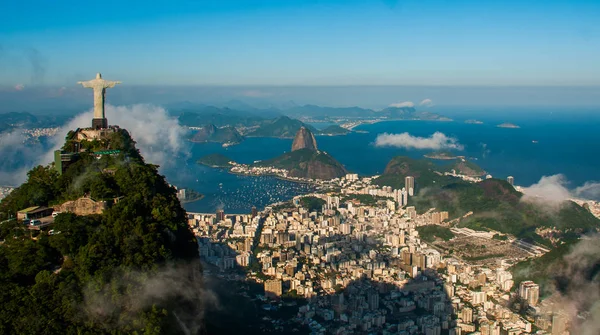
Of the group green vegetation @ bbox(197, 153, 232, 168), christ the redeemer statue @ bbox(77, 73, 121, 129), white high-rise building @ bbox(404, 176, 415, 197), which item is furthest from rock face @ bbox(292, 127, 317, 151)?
christ the redeemer statue @ bbox(77, 73, 121, 129)

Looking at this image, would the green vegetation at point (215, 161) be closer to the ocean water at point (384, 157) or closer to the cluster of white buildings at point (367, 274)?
the ocean water at point (384, 157)

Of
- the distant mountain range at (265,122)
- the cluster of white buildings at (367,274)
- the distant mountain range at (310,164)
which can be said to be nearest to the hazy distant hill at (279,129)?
the distant mountain range at (265,122)

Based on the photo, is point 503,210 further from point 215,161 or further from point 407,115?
point 407,115

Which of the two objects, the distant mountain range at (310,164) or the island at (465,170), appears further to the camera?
the distant mountain range at (310,164)

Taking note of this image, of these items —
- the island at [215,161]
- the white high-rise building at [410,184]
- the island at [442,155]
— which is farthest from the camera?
the island at [442,155]

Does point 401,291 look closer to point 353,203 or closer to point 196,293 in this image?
point 196,293

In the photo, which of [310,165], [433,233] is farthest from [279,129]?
[433,233]
